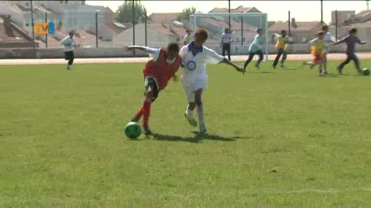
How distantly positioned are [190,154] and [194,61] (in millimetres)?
2562

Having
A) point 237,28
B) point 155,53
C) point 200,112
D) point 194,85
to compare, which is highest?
point 155,53

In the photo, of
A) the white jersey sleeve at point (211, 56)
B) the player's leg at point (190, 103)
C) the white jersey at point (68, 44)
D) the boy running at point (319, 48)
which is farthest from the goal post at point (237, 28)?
the white jersey sleeve at point (211, 56)

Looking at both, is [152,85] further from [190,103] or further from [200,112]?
[200,112]

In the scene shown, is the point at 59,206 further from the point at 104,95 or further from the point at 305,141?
the point at 104,95

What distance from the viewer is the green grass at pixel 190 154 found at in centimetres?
685

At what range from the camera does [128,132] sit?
10.7 m

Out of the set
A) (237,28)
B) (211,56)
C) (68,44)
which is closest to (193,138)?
(211,56)

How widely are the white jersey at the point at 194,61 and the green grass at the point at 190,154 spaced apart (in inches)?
34.6

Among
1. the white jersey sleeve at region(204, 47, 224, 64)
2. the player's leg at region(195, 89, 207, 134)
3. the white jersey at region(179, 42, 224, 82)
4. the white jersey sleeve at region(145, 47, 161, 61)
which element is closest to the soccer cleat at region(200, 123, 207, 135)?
the player's leg at region(195, 89, 207, 134)

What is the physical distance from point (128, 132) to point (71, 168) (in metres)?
2.43

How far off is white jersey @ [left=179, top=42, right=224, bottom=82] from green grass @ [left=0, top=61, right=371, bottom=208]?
0.88 m

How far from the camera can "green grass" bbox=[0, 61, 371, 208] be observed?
270 inches

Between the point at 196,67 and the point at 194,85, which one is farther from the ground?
the point at 196,67

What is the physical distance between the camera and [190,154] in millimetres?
9250
